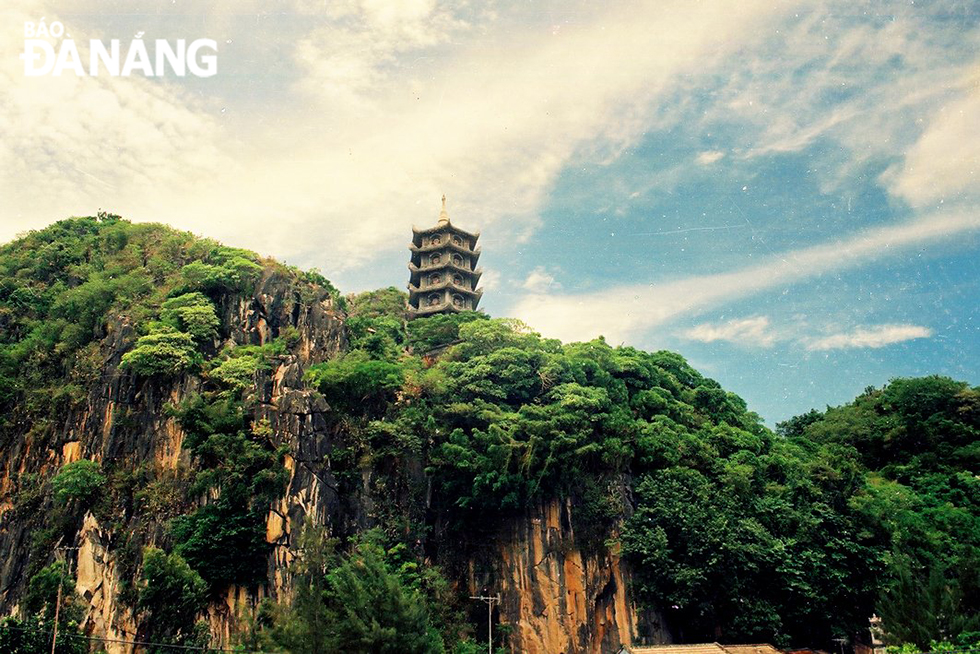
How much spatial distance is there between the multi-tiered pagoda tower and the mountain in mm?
14797

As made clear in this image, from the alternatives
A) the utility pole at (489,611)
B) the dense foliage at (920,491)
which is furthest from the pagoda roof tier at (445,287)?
the utility pole at (489,611)

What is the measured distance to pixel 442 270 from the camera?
44.8 metres

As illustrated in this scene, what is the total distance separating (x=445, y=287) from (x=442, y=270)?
4.28ft

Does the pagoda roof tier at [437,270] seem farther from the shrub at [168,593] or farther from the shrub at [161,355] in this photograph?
the shrub at [168,593]

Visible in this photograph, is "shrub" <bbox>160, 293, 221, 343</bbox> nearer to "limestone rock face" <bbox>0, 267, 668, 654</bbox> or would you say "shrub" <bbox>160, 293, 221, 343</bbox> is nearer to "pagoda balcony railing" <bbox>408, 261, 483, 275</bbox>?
"limestone rock face" <bbox>0, 267, 668, 654</bbox>

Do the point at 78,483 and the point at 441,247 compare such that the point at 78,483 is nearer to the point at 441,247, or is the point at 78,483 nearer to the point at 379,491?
the point at 379,491

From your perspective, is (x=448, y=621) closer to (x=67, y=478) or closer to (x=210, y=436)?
(x=210, y=436)

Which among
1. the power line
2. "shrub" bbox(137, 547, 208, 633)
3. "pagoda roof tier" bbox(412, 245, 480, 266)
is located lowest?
the power line

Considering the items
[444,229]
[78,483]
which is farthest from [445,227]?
[78,483]

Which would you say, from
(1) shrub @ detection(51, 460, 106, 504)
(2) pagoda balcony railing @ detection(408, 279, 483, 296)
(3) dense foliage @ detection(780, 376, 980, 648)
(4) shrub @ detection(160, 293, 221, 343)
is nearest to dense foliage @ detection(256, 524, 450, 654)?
(1) shrub @ detection(51, 460, 106, 504)

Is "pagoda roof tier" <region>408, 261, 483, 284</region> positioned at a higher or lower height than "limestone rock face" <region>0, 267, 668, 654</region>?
higher

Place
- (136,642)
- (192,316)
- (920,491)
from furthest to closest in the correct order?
(920,491)
(192,316)
(136,642)

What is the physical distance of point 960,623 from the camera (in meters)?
18.8

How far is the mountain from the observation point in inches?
797
